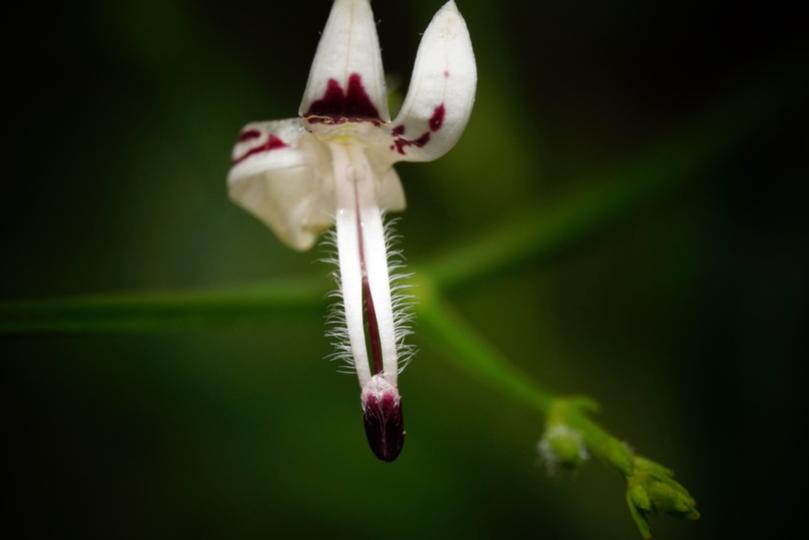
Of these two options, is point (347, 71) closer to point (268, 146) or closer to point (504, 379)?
point (268, 146)

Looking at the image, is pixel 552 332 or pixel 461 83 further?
pixel 552 332

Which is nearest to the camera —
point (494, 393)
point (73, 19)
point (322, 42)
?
point (322, 42)

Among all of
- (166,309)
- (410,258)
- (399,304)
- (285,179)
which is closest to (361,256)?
(399,304)

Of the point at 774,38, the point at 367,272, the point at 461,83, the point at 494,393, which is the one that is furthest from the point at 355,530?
the point at 774,38

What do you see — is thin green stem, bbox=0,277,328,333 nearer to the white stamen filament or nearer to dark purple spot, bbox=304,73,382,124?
the white stamen filament

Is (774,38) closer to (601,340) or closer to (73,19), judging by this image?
(601,340)

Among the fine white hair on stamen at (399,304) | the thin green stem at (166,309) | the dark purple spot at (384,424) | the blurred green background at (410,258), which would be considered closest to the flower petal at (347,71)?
the fine white hair on stamen at (399,304)

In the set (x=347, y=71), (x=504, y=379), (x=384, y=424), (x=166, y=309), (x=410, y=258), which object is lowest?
(x=384, y=424)

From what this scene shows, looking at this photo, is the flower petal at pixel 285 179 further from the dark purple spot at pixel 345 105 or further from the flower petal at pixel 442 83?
the flower petal at pixel 442 83
